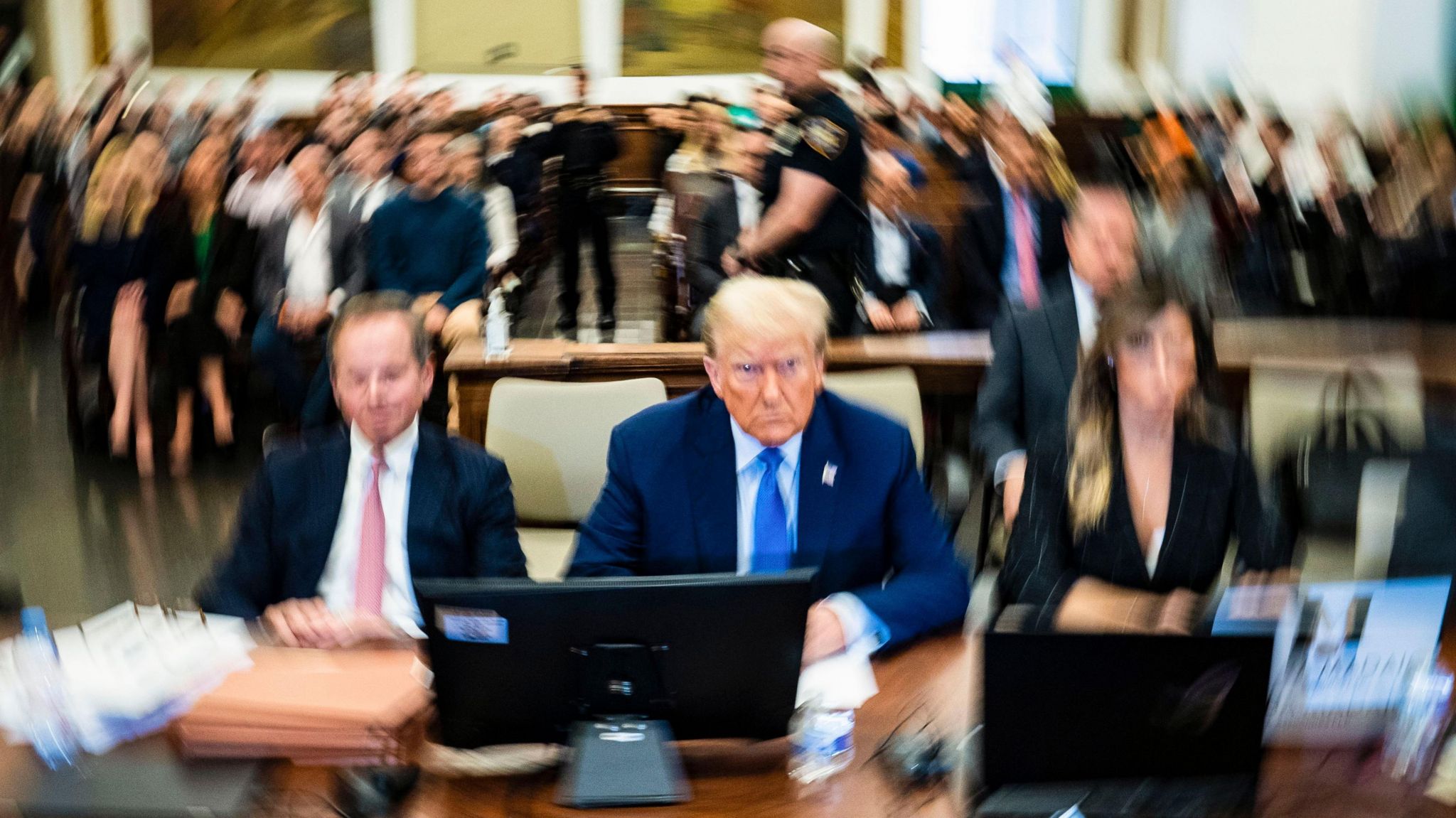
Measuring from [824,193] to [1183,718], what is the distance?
141 inches

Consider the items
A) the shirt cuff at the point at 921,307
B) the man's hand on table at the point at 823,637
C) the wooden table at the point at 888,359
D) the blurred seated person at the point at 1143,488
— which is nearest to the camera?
the man's hand on table at the point at 823,637

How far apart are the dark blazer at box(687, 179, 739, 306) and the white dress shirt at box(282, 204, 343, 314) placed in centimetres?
165

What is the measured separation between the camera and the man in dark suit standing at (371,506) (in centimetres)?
218

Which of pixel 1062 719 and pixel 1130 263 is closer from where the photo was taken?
pixel 1062 719

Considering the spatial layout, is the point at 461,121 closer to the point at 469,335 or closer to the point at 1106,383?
the point at 469,335

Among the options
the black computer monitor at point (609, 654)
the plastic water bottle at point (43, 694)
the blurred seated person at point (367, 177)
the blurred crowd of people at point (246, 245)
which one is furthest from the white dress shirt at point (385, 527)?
the blurred seated person at point (367, 177)

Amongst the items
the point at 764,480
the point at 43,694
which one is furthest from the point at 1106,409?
the point at 43,694

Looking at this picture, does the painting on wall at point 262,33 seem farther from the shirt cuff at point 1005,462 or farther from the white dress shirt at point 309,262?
the shirt cuff at point 1005,462

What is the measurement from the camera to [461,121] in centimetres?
909

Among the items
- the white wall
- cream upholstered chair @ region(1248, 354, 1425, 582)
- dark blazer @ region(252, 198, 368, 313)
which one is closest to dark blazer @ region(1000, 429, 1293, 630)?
cream upholstered chair @ region(1248, 354, 1425, 582)

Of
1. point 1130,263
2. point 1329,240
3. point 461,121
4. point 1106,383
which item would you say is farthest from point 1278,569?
point 461,121

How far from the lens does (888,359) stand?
4.12 meters

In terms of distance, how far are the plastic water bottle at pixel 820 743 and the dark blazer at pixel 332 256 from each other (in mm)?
3737

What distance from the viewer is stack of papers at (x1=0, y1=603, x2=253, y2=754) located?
1605 mm
